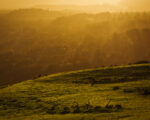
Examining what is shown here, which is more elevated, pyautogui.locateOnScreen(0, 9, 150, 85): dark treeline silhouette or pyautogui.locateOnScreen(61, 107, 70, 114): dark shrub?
pyautogui.locateOnScreen(0, 9, 150, 85): dark treeline silhouette

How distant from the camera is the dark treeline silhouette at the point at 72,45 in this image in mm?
60178

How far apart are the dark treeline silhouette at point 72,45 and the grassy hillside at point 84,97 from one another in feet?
110

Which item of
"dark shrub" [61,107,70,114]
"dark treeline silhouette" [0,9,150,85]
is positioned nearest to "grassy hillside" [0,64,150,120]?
"dark shrub" [61,107,70,114]

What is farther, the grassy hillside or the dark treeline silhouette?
the dark treeline silhouette

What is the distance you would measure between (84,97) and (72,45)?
5799 cm

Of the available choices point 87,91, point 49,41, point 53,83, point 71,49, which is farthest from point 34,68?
point 87,91

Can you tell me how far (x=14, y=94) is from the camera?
16.1 meters

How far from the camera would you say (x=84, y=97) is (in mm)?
14320

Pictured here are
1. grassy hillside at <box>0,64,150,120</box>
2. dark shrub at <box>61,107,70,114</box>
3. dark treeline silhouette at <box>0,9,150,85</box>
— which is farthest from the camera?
dark treeline silhouette at <box>0,9,150,85</box>

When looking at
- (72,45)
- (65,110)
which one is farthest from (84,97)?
(72,45)

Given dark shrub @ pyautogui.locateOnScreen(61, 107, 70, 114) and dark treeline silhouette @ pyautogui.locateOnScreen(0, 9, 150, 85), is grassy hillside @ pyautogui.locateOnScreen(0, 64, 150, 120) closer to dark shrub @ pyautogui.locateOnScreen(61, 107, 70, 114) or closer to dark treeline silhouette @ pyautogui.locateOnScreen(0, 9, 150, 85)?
dark shrub @ pyautogui.locateOnScreen(61, 107, 70, 114)

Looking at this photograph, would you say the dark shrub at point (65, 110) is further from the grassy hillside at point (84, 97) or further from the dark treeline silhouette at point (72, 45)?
the dark treeline silhouette at point (72, 45)

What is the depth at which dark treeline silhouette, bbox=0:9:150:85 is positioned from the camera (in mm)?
60178

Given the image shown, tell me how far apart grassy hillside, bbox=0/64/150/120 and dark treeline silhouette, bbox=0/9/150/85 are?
1317 inches
